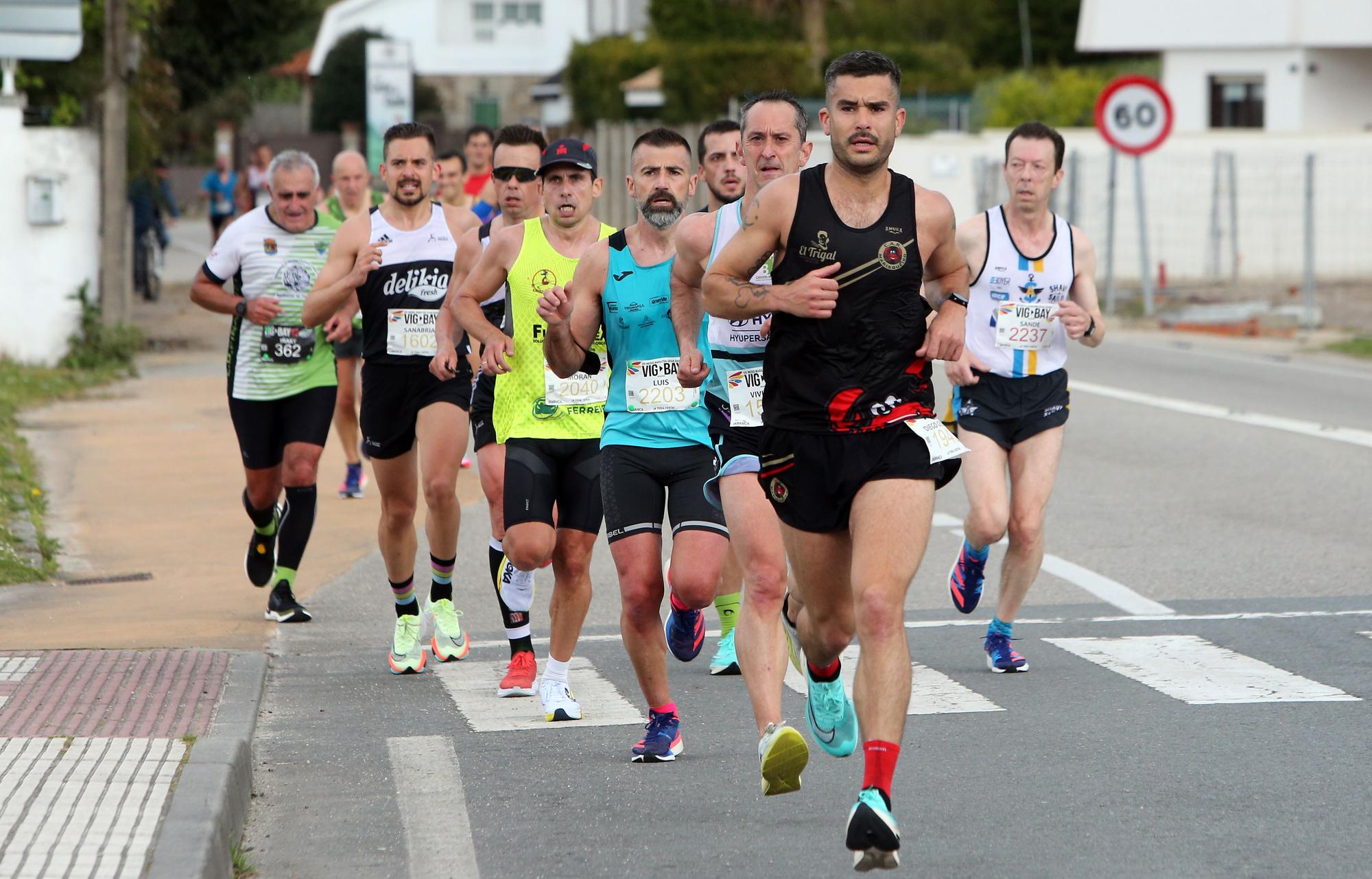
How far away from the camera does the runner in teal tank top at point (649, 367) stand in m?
6.75

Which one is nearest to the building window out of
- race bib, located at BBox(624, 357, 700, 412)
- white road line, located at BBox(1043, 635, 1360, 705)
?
white road line, located at BBox(1043, 635, 1360, 705)

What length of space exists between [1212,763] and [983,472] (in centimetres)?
207

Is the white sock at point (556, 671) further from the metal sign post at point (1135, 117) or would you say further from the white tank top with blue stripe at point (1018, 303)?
the metal sign post at point (1135, 117)

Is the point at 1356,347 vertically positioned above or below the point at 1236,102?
below

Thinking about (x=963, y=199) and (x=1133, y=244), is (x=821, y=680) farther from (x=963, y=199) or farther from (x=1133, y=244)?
(x=963, y=199)

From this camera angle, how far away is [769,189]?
222 inches

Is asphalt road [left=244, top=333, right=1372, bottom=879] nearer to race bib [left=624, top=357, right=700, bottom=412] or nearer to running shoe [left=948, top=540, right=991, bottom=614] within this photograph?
running shoe [left=948, top=540, right=991, bottom=614]

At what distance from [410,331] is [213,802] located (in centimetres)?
355

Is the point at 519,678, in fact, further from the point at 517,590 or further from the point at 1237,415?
the point at 1237,415

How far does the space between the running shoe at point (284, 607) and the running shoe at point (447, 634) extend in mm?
985

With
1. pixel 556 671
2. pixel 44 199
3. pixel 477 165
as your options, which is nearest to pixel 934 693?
pixel 556 671

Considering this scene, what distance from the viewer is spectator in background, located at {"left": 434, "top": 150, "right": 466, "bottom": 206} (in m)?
14.9

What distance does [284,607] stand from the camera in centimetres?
945

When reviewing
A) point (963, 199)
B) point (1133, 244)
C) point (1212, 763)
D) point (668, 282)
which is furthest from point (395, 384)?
point (963, 199)
